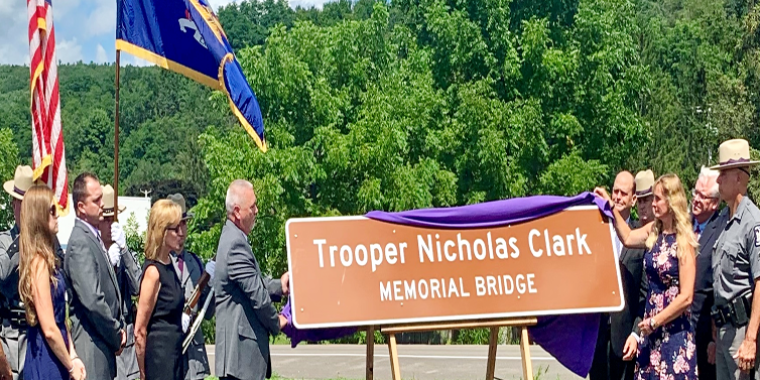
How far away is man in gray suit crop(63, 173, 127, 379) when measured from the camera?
20.2 feet

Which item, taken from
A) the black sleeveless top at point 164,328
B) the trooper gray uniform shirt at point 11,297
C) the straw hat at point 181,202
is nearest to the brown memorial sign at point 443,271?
the black sleeveless top at point 164,328

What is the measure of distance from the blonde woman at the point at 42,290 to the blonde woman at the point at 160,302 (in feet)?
3.51

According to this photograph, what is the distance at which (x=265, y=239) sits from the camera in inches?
1309

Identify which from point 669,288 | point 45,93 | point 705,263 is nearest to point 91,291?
point 45,93

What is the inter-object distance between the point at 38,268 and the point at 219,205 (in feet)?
93.9

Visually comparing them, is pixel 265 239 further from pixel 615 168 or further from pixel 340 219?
pixel 340 219

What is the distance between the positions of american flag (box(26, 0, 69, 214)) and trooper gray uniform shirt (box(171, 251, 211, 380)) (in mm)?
983

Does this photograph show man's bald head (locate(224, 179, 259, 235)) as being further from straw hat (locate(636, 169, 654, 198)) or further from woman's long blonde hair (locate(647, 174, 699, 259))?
straw hat (locate(636, 169, 654, 198))

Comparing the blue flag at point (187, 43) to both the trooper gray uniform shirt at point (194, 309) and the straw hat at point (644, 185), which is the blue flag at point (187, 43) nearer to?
the trooper gray uniform shirt at point (194, 309)

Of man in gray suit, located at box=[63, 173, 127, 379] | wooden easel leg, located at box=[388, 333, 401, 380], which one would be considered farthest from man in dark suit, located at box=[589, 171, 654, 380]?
man in gray suit, located at box=[63, 173, 127, 379]

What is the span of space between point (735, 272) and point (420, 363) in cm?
1023

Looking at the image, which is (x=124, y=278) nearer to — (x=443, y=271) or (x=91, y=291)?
(x=91, y=291)

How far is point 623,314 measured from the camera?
7387mm

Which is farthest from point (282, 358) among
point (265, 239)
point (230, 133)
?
point (230, 133)
